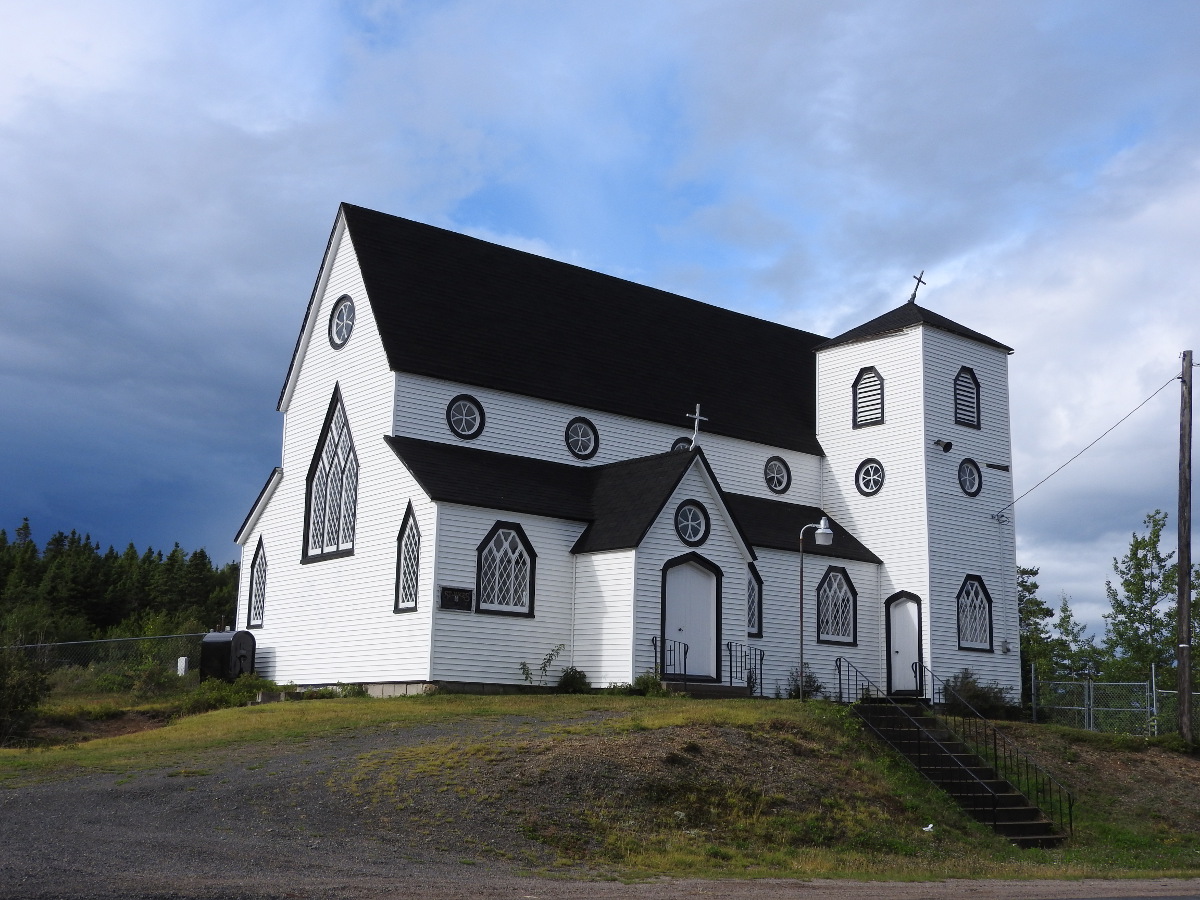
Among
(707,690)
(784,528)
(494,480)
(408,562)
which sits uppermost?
(494,480)

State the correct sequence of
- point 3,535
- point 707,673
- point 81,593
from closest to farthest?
point 707,673, point 81,593, point 3,535

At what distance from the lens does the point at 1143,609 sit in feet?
134

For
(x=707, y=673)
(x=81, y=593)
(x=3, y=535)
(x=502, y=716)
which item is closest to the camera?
A: (x=502, y=716)

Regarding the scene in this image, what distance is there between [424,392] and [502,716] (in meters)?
9.29

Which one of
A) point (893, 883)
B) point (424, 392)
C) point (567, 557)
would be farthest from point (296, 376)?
point (893, 883)

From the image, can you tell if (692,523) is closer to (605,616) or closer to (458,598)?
(605,616)

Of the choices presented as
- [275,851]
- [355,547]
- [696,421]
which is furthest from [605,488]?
[275,851]

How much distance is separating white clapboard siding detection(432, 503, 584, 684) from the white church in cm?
5

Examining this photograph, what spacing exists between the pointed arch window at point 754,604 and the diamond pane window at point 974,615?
248 inches

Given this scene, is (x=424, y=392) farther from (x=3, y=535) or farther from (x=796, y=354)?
(x=3, y=535)

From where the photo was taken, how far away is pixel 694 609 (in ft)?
89.8

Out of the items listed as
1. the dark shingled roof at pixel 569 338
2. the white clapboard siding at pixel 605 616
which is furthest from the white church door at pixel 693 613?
the dark shingled roof at pixel 569 338

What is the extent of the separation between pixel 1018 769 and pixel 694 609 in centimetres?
747

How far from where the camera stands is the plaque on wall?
25.7m
